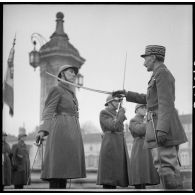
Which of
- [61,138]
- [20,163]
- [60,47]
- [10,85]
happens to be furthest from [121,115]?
[60,47]

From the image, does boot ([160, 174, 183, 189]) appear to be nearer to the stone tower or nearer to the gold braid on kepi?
the gold braid on kepi

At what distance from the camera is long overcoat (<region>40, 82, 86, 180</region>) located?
5.87m

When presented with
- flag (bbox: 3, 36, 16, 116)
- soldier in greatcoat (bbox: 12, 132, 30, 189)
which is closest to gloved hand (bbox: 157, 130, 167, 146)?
flag (bbox: 3, 36, 16, 116)

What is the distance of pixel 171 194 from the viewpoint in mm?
4605

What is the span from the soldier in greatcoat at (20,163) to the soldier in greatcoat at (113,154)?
251 cm

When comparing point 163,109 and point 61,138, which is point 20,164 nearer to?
point 61,138

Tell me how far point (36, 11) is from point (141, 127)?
275 cm

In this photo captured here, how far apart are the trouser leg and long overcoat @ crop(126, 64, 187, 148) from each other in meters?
0.09

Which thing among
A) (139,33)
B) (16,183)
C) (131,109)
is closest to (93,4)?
(139,33)

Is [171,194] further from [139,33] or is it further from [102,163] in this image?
[139,33]

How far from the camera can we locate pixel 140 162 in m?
8.02

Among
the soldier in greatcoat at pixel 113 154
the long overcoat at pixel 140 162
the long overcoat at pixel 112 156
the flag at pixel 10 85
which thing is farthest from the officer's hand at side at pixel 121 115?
the flag at pixel 10 85

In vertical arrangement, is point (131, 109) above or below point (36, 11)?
below

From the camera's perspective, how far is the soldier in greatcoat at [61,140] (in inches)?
231
